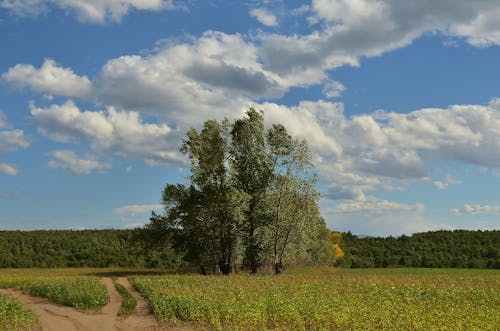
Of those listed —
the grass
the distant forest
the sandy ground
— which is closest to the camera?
the sandy ground

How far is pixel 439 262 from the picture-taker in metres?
88.2

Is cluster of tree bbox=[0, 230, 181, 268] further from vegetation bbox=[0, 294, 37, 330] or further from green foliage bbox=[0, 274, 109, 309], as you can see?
vegetation bbox=[0, 294, 37, 330]

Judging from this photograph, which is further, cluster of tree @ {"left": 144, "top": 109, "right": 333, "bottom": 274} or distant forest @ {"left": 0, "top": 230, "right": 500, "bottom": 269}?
distant forest @ {"left": 0, "top": 230, "right": 500, "bottom": 269}

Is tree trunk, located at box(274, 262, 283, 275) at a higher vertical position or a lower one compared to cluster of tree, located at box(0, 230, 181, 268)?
lower

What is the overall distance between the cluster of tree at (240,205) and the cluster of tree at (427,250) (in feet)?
135

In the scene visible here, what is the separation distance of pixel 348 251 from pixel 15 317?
8532 centimetres

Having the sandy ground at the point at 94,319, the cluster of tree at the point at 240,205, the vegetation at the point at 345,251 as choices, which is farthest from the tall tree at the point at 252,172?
the vegetation at the point at 345,251

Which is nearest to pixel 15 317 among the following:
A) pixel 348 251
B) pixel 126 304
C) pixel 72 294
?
pixel 126 304

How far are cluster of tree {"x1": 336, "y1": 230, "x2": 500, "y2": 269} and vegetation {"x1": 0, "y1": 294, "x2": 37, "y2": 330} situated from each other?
71542mm

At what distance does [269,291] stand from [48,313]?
12.2 metres

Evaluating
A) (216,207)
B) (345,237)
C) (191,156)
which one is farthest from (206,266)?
(345,237)

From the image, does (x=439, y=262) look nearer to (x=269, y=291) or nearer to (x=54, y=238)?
(x=269, y=291)

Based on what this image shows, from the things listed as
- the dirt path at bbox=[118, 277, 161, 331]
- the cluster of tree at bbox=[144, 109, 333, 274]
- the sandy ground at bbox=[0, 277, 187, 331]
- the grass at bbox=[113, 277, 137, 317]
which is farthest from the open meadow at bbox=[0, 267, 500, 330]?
the cluster of tree at bbox=[144, 109, 333, 274]

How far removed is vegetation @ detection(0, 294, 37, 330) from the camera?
2191cm
